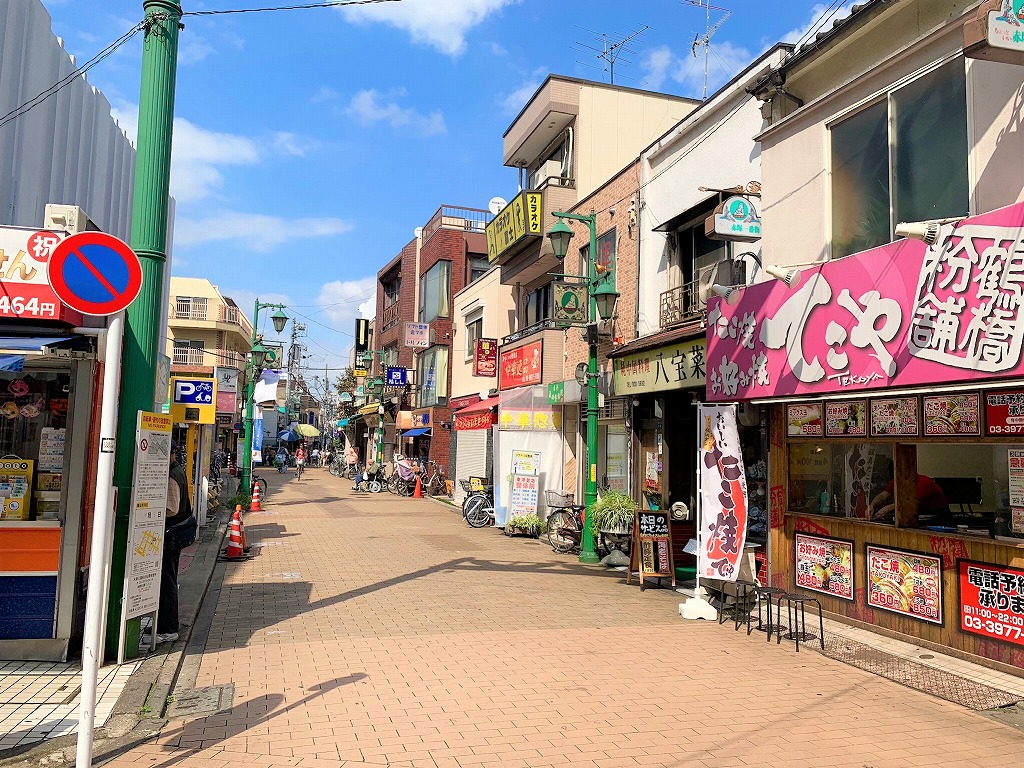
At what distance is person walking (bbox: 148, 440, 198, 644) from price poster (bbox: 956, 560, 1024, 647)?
7.72m

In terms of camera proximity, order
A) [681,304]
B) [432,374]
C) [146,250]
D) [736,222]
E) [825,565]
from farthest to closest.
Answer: [432,374]
[681,304]
[736,222]
[825,565]
[146,250]

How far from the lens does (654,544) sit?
429 inches

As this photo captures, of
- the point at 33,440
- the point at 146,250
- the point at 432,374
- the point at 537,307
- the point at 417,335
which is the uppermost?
the point at 417,335

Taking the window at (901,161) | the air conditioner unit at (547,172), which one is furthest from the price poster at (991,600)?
the air conditioner unit at (547,172)

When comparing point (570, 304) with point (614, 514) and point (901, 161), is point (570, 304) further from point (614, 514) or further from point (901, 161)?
point (901, 161)

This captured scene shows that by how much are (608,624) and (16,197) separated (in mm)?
16962

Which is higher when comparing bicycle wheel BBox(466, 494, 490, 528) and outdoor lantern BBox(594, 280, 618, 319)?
outdoor lantern BBox(594, 280, 618, 319)

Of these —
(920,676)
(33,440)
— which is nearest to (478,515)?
(33,440)

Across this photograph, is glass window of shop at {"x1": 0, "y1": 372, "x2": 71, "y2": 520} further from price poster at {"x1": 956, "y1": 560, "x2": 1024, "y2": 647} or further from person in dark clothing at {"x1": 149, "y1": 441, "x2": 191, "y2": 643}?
price poster at {"x1": 956, "y1": 560, "x2": 1024, "y2": 647}

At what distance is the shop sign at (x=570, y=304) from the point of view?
47.8ft

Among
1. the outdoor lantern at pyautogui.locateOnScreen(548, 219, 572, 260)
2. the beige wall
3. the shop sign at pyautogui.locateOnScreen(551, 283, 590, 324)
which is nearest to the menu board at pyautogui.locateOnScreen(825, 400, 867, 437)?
the outdoor lantern at pyautogui.locateOnScreen(548, 219, 572, 260)

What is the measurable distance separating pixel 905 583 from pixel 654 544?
12.0 feet

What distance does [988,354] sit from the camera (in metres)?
6.11

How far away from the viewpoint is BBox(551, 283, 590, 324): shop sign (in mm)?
14582
